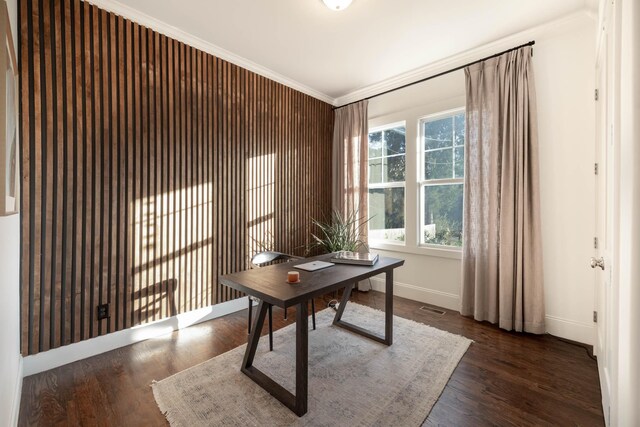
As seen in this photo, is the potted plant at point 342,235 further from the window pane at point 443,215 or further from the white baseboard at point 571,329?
the white baseboard at point 571,329

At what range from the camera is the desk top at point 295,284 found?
1.61 meters

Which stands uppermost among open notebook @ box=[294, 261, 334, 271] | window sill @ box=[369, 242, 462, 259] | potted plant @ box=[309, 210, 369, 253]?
potted plant @ box=[309, 210, 369, 253]

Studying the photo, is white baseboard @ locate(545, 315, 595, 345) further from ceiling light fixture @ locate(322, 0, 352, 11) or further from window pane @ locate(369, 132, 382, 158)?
ceiling light fixture @ locate(322, 0, 352, 11)

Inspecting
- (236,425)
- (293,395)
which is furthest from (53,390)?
(293,395)

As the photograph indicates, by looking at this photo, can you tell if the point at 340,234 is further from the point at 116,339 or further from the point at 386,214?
the point at 116,339

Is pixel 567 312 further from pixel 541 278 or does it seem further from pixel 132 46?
pixel 132 46

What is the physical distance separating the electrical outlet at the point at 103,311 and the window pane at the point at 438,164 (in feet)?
11.8

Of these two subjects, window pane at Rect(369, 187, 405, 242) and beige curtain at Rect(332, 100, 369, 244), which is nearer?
window pane at Rect(369, 187, 405, 242)

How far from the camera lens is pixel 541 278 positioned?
2.63 meters

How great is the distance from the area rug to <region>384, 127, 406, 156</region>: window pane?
2328 millimetres

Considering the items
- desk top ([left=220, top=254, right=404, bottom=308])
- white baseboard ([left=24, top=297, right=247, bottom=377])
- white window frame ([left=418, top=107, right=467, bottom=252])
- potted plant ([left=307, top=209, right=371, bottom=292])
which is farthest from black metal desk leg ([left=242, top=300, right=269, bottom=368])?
white window frame ([left=418, top=107, right=467, bottom=252])

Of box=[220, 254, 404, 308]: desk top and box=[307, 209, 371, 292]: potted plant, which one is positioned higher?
box=[307, 209, 371, 292]: potted plant

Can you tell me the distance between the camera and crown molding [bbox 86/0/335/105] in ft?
7.71

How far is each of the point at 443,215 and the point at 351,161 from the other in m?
1.49
